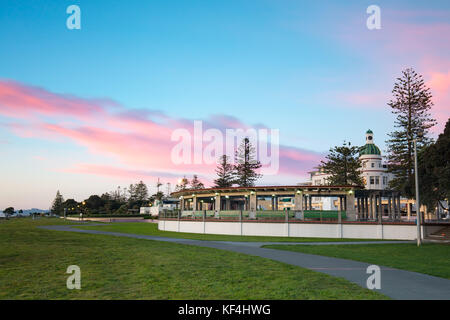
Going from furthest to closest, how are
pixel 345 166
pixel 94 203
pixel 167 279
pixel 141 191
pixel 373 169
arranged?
pixel 141 191 < pixel 94 203 < pixel 373 169 < pixel 345 166 < pixel 167 279

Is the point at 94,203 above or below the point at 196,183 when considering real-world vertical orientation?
below

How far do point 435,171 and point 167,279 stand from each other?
2356cm

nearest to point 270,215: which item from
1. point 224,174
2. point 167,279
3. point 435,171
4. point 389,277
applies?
point 435,171

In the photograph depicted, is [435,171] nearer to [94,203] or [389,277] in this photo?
[389,277]

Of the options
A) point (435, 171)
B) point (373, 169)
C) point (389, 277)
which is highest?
point (373, 169)

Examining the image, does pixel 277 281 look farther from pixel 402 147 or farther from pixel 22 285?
pixel 402 147

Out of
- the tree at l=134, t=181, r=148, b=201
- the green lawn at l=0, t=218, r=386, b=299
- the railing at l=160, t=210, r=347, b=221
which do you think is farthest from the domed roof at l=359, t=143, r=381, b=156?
the tree at l=134, t=181, r=148, b=201

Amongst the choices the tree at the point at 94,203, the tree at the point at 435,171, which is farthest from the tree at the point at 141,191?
the tree at the point at 435,171

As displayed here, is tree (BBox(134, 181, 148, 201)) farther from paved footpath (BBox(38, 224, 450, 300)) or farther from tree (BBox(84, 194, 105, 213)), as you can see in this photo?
paved footpath (BBox(38, 224, 450, 300))

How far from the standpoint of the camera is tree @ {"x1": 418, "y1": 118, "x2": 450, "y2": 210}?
2651 centimetres

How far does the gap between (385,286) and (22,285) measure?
10.4 metres

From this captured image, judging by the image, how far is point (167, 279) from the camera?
11.3 meters
